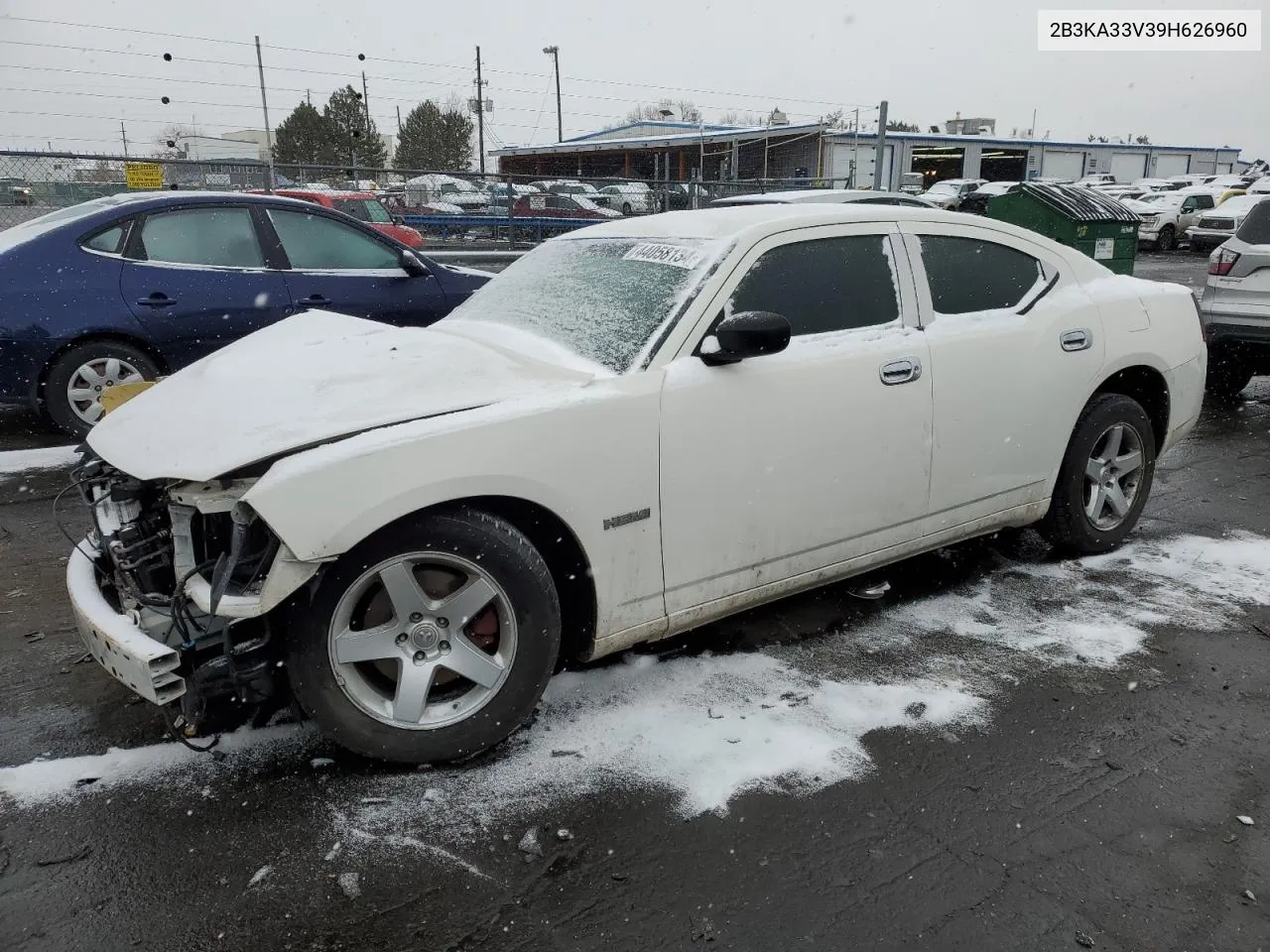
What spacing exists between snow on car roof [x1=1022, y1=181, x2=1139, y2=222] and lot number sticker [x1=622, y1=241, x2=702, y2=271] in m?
9.24

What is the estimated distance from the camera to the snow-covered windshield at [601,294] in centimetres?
325

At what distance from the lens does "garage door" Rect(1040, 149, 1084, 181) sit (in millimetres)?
55438

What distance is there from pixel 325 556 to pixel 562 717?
1.05 meters

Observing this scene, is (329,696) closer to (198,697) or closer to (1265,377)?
(198,697)

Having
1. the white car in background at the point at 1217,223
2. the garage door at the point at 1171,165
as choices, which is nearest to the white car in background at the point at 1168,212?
the white car in background at the point at 1217,223

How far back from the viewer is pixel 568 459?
2.83 metres

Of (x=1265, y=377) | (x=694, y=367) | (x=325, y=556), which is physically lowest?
(x=1265, y=377)

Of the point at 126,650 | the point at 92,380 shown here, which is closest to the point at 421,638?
the point at 126,650

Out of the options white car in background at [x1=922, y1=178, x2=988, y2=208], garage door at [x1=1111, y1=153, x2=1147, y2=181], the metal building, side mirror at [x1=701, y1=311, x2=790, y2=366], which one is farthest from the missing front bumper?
garage door at [x1=1111, y1=153, x2=1147, y2=181]

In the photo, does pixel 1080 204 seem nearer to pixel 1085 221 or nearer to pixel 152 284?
pixel 1085 221

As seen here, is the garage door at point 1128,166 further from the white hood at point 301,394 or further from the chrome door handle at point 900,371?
the white hood at point 301,394

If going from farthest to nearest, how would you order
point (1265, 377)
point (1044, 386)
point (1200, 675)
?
point (1265, 377)
point (1044, 386)
point (1200, 675)

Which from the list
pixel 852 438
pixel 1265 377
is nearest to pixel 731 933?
pixel 852 438

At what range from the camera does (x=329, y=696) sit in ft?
8.63
